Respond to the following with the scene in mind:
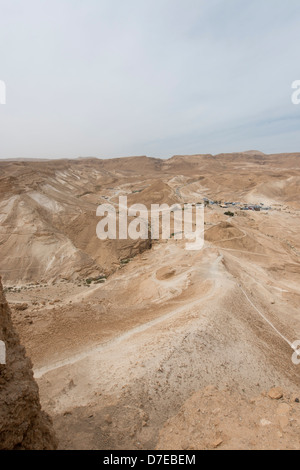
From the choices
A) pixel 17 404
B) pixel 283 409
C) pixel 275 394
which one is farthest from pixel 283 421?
pixel 17 404

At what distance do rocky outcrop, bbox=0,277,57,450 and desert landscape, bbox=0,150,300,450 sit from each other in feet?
0.16

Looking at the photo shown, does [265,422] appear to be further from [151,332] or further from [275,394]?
[151,332]

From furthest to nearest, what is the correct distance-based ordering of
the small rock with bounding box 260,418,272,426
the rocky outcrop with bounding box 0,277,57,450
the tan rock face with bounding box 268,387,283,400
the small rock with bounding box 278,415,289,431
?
the tan rock face with bounding box 268,387,283,400
the small rock with bounding box 260,418,272,426
the small rock with bounding box 278,415,289,431
the rocky outcrop with bounding box 0,277,57,450

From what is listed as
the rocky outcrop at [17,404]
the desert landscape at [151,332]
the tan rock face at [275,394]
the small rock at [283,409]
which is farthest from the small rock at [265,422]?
the rocky outcrop at [17,404]

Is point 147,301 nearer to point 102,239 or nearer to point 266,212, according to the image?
point 102,239

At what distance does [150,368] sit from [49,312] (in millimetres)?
6651

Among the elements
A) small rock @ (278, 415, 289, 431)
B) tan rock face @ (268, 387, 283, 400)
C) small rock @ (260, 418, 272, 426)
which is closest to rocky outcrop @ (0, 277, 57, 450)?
small rock @ (260, 418, 272, 426)

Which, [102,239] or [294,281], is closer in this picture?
[294,281]

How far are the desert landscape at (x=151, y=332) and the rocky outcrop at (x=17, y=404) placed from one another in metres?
0.05

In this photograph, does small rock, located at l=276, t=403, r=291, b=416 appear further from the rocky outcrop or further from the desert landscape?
the rocky outcrop

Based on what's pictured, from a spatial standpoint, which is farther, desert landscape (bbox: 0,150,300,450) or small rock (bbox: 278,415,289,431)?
desert landscape (bbox: 0,150,300,450)

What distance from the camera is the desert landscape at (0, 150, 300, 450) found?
6.12 metres
